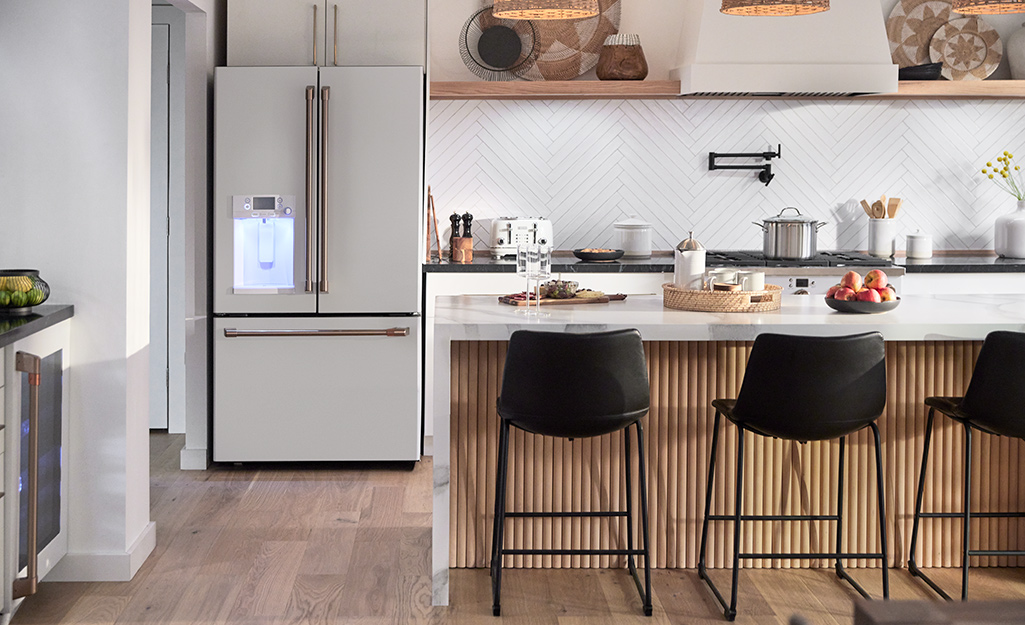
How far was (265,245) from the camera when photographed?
4590 millimetres

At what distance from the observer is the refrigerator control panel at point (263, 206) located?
4.55 meters

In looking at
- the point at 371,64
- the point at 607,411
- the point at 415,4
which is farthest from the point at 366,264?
the point at 607,411

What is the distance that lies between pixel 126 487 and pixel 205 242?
1626 millimetres

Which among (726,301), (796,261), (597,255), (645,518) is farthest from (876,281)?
(597,255)

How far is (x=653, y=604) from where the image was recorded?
10.4 feet

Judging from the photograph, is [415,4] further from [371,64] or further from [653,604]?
[653,604]

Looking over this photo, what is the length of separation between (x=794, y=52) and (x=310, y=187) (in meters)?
2.61

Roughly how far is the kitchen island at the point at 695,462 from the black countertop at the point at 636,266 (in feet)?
4.58

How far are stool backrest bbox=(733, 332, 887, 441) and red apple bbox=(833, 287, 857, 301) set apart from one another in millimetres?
423

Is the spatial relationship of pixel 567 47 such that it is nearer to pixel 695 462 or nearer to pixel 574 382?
pixel 695 462

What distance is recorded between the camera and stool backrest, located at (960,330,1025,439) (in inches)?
114

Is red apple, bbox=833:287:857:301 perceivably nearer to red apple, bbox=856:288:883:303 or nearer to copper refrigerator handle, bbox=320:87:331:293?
red apple, bbox=856:288:883:303

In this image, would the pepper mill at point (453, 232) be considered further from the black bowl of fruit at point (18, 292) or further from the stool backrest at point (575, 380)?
the black bowl of fruit at point (18, 292)

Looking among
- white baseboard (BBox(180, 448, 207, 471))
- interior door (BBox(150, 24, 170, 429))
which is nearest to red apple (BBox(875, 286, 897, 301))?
white baseboard (BBox(180, 448, 207, 471))
